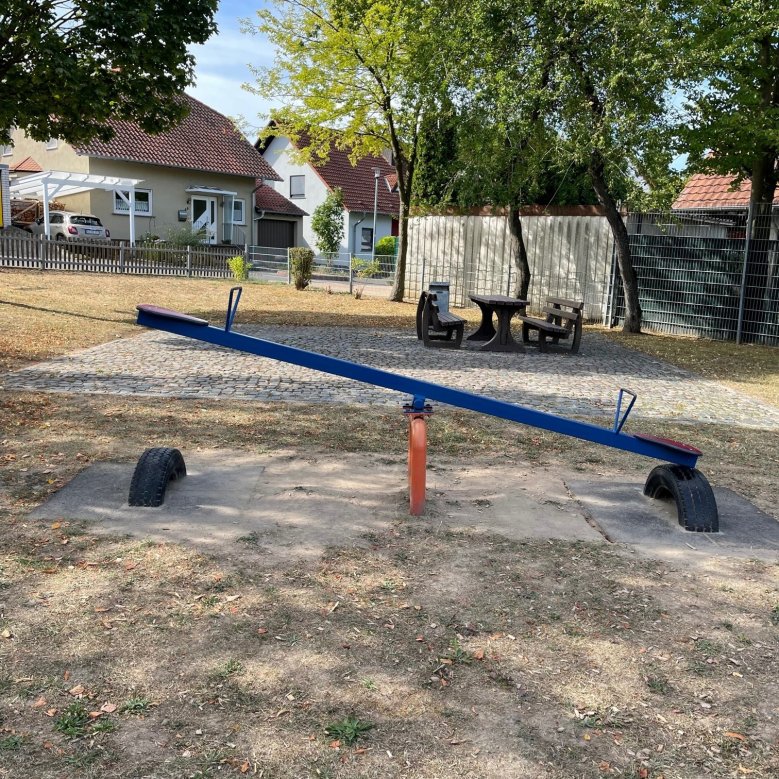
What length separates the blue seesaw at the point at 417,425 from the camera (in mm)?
4492

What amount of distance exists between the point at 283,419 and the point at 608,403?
142 inches

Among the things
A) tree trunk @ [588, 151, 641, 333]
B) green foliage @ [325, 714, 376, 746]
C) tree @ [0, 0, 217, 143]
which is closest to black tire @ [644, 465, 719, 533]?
green foliage @ [325, 714, 376, 746]

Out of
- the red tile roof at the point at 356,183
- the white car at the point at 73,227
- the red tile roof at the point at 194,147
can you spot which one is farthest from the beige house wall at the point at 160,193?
the red tile roof at the point at 356,183

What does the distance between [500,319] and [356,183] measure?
39.9m

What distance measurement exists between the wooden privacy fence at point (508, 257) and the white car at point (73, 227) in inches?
605

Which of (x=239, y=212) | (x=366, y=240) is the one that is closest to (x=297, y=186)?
(x=366, y=240)

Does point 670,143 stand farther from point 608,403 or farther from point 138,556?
point 138,556

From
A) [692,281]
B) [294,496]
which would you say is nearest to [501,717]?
[294,496]

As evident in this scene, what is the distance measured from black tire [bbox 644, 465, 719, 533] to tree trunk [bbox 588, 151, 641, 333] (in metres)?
10.6

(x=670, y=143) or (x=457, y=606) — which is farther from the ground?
(x=670, y=143)

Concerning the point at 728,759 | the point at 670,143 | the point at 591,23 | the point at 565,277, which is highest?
the point at 591,23

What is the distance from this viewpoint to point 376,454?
5.96 metres

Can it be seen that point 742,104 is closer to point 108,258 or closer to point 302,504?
point 302,504

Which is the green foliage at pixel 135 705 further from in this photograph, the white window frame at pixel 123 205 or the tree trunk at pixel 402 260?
the white window frame at pixel 123 205
